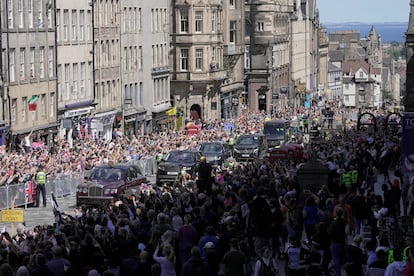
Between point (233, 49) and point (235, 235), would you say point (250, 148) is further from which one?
point (233, 49)

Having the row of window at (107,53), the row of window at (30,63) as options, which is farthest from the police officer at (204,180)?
the row of window at (107,53)

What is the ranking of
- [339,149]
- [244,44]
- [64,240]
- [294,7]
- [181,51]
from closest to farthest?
[64,240], [339,149], [181,51], [244,44], [294,7]

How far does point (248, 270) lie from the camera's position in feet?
64.2

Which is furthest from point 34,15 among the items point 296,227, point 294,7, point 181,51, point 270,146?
point 294,7

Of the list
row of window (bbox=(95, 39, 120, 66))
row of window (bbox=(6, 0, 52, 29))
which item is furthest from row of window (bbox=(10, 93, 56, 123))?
row of window (bbox=(95, 39, 120, 66))

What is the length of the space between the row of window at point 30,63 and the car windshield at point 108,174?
2035 cm

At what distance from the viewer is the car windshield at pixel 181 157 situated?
4255cm

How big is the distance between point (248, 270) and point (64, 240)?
3.45 metres

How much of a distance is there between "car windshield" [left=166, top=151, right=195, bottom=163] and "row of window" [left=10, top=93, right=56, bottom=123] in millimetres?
14897

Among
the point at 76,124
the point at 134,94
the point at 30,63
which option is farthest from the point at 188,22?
the point at 30,63

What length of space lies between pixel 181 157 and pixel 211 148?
234 inches

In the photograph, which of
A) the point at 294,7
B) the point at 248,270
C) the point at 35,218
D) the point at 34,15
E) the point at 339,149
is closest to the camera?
the point at 248,270

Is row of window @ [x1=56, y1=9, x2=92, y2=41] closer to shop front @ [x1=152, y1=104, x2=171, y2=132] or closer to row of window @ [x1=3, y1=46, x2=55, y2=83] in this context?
row of window @ [x1=3, y1=46, x2=55, y2=83]

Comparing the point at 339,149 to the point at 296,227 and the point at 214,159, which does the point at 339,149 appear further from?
the point at 296,227
